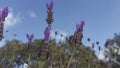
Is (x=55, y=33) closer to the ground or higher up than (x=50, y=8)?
higher up

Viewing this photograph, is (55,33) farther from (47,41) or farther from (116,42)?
(116,42)

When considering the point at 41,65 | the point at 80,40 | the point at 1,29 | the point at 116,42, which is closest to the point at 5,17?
the point at 1,29

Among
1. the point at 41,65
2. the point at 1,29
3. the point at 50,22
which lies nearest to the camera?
the point at 41,65

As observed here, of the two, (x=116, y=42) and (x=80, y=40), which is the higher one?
(x=116, y=42)

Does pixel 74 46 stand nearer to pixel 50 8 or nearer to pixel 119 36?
pixel 50 8

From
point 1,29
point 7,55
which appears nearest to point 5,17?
point 1,29

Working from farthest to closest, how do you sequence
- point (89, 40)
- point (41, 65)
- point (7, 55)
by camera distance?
point (89, 40) → point (7, 55) → point (41, 65)

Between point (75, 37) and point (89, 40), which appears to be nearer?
point (75, 37)

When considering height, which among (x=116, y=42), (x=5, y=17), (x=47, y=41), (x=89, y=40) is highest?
(x=116, y=42)

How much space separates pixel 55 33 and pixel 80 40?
1012 centimetres

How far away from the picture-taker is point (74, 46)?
301 inches

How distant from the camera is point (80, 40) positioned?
24.8 feet

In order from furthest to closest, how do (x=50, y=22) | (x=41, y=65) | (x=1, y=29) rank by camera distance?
(x=50, y=22)
(x=1, y=29)
(x=41, y=65)

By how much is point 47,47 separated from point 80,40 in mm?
1203
